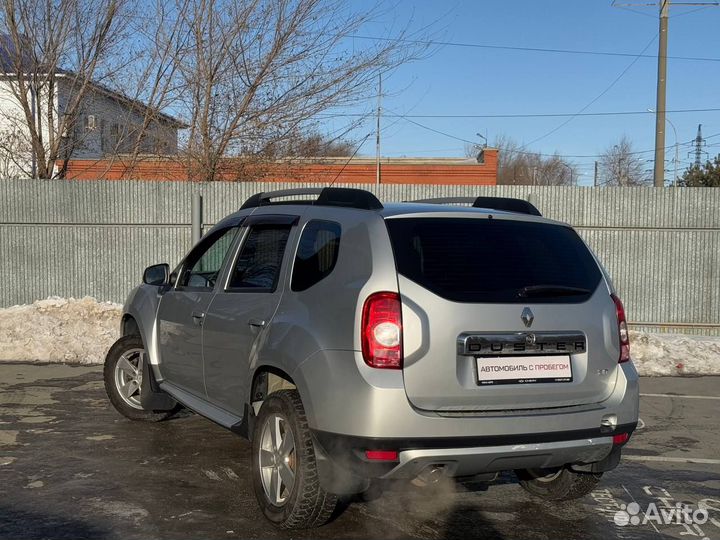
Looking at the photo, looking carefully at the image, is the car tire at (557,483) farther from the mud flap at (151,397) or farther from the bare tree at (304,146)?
the bare tree at (304,146)

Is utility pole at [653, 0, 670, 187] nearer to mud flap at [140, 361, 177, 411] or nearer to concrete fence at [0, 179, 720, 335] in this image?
concrete fence at [0, 179, 720, 335]

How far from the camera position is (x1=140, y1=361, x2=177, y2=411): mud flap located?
6371 millimetres

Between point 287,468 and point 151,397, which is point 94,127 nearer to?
point 151,397

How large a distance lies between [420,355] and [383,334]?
200mm

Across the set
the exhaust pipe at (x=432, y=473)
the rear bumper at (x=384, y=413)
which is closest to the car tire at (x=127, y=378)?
the rear bumper at (x=384, y=413)

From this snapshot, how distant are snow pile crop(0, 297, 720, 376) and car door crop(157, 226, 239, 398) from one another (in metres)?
4.75

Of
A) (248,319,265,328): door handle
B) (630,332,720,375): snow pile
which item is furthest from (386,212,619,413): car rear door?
(630,332,720,375): snow pile

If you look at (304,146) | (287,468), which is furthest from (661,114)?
(287,468)

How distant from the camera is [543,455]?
13.0 ft

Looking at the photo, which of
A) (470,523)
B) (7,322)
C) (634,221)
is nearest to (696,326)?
(634,221)

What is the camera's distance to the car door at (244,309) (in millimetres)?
4633

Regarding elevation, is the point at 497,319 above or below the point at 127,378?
above

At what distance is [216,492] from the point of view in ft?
16.4

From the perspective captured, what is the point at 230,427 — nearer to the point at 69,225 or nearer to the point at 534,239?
the point at 534,239
